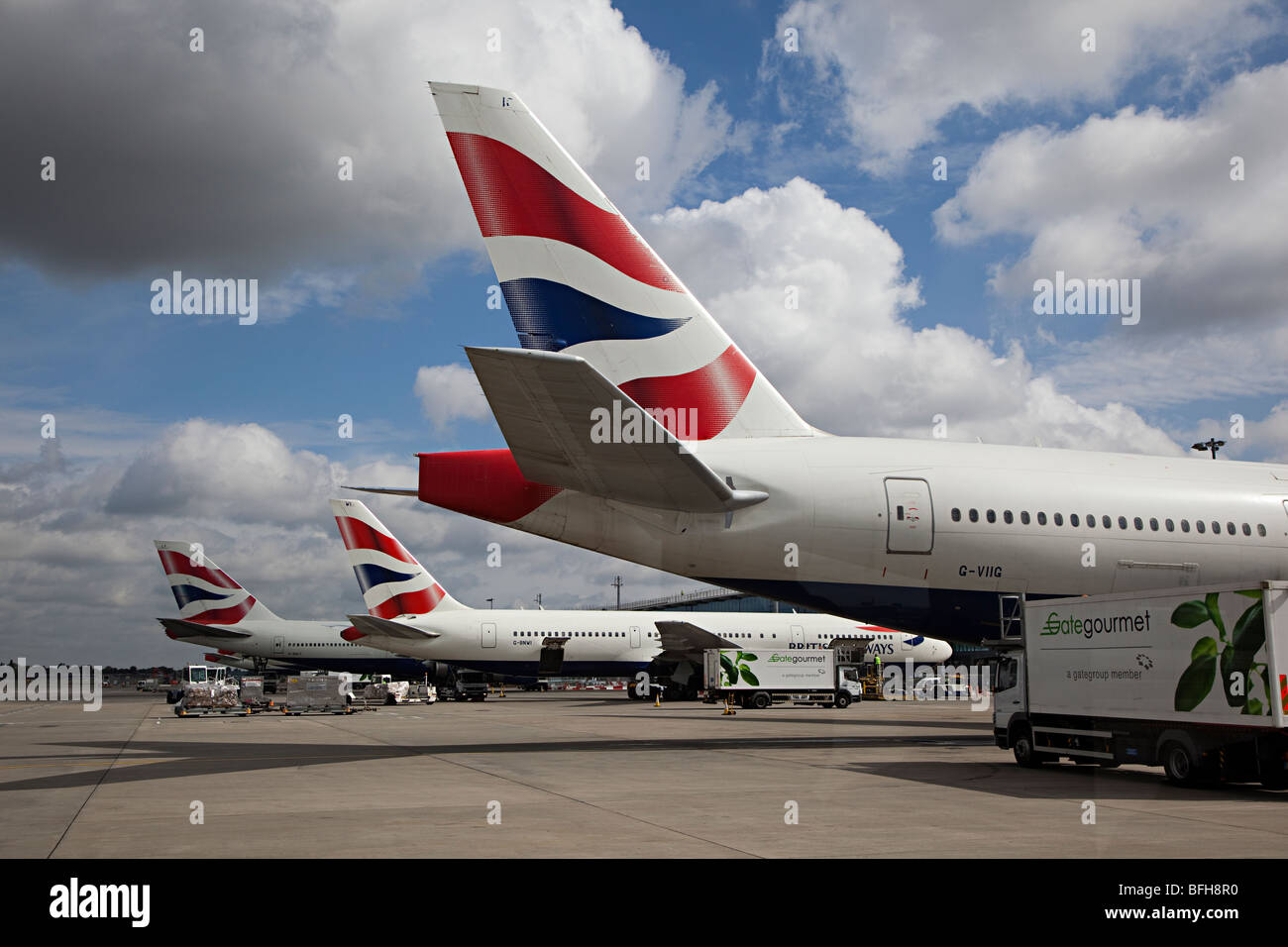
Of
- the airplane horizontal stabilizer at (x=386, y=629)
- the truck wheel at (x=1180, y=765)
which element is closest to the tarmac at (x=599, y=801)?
the truck wheel at (x=1180, y=765)

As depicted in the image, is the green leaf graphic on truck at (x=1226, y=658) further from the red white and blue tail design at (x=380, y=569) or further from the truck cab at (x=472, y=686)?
the truck cab at (x=472, y=686)

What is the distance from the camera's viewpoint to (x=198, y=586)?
56.2 metres

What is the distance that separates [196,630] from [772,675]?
111 feet

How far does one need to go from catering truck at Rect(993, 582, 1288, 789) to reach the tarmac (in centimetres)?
44

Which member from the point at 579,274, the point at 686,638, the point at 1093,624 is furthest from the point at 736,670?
the point at 1093,624

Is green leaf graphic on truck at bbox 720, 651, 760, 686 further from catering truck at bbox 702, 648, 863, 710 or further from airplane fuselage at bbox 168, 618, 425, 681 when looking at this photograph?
airplane fuselage at bbox 168, 618, 425, 681

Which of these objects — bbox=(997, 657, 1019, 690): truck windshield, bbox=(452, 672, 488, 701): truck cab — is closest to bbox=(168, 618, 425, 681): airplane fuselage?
bbox=(452, 672, 488, 701): truck cab

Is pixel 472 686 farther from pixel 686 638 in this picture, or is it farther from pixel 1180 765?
pixel 1180 765

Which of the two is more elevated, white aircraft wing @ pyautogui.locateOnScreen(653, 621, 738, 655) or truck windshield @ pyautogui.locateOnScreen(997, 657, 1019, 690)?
truck windshield @ pyautogui.locateOnScreen(997, 657, 1019, 690)

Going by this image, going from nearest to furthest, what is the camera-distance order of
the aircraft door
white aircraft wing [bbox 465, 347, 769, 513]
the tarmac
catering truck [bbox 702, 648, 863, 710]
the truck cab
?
the tarmac → white aircraft wing [bbox 465, 347, 769, 513] → the aircraft door → catering truck [bbox 702, 648, 863, 710] → the truck cab

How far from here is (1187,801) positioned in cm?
1130

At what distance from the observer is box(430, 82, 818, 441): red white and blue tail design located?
17031 millimetres
